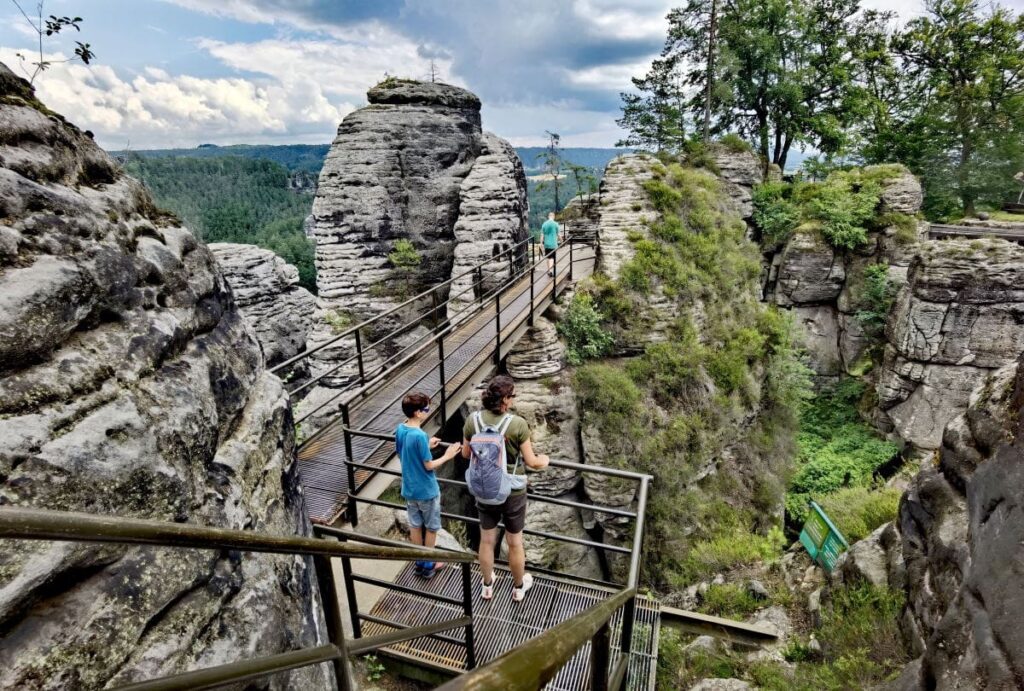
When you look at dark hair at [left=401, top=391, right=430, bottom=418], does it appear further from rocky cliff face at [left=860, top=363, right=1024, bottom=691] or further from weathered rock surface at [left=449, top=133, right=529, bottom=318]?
weathered rock surface at [left=449, top=133, right=529, bottom=318]

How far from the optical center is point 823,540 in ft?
20.9

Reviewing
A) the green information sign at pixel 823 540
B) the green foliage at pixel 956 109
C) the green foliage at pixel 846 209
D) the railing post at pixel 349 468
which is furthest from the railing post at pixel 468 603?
the green foliage at pixel 956 109

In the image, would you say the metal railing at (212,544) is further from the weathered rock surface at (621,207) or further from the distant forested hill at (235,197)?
the distant forested hill at (235,197)

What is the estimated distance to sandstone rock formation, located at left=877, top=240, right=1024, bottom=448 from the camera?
1387 cm

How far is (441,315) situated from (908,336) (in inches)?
586

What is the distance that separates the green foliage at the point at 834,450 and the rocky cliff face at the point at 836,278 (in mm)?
1171

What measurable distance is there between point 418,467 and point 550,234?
30.7 ft

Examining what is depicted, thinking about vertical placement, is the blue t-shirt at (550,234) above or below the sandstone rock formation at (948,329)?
above

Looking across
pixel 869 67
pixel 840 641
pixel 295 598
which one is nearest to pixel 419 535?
pixel 295 598

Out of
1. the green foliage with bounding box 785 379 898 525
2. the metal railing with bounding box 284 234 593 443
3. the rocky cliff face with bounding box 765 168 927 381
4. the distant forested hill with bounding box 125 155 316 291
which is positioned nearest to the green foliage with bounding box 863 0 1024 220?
the rocky cliff face with bounding box 765 168 927 381

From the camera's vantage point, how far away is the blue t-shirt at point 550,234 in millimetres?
12125

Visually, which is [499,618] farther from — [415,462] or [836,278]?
[836,278]

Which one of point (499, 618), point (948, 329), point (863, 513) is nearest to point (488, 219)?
point (863, 513)

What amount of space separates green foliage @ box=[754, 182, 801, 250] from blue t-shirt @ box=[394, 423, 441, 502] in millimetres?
19808
